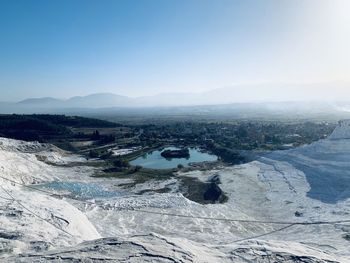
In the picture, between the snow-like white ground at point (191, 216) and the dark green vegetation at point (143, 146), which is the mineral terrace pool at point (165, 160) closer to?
the dark green vegetation at point (143, 146)

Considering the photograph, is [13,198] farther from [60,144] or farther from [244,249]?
[60,144]

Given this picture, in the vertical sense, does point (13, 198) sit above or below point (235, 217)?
above

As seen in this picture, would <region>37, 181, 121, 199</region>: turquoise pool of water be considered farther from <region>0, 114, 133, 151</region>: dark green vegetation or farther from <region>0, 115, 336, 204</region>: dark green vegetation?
<region>0, 114, 133, 151</region>: dark green vegetation

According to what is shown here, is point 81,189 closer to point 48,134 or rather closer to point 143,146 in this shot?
point 143,146

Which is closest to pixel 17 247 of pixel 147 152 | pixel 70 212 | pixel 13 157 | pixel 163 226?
pixel 70 212

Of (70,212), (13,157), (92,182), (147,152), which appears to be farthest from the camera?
(147,152)

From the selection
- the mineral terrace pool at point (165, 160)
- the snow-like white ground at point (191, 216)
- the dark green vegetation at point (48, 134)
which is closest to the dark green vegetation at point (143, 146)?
the dark green vegetation at point (48, 134)

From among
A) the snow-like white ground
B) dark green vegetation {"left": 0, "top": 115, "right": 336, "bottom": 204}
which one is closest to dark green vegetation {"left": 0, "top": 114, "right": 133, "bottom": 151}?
dark green vegetation {"left": 0, "top": 115, "right": 336, "bottom": 204}
